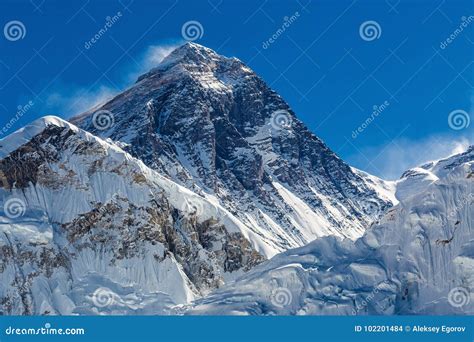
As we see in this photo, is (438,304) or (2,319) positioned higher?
(438,304)

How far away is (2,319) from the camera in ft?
224

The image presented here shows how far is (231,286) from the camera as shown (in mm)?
158500

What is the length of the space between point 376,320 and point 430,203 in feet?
235

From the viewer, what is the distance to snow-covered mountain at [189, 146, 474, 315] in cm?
13700

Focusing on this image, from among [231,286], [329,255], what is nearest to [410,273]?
[329,255]

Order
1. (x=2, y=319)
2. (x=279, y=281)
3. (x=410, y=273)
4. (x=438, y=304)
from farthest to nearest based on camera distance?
(x=279, y=281)
(x=410, y=273)
(x=438, y=304)
(x=2, y=319)

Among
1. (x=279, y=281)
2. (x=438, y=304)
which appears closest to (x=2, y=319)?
(x=438, y=304)

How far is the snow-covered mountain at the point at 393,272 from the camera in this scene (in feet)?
449

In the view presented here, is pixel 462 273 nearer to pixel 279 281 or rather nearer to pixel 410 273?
pixel 410 273

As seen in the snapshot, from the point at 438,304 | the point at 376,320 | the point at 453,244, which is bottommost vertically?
the point at 376,320

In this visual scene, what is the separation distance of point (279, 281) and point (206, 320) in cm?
7919


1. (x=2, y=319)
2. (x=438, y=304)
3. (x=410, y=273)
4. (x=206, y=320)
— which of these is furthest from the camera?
(x=410, y=273)

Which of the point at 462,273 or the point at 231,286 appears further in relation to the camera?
the point at 231,286

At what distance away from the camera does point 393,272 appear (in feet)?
475
